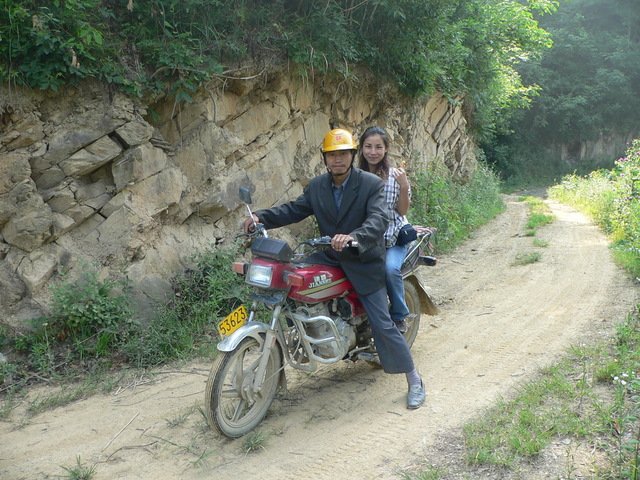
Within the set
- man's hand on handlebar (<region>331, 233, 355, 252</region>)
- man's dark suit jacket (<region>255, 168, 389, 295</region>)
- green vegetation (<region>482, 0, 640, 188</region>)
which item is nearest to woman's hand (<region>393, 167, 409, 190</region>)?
man's dark suit jacket (<region>255, 168, 389, 295</region>)

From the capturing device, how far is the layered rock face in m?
5.22

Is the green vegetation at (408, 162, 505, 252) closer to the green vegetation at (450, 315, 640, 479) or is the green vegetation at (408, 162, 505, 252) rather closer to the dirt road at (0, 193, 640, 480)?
the dirt road at (0, 193, 640, 480)

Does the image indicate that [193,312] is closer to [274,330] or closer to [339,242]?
[274,330]

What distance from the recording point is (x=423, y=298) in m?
5.34

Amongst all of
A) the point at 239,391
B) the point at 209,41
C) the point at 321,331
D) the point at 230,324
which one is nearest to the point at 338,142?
the point at 321,331

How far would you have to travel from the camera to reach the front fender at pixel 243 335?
3.55m

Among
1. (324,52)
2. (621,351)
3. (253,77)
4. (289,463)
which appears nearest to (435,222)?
(324,52)

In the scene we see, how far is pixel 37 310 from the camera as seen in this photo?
5.20m

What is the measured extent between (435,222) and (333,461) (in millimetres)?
7282

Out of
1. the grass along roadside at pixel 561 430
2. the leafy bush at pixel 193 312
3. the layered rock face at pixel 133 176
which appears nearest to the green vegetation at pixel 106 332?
the leafy bush at pixel 193 312

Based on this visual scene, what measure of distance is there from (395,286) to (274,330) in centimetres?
113

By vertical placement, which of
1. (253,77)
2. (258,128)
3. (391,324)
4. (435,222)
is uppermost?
(253,77)

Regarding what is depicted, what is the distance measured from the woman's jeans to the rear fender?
0.61 meters

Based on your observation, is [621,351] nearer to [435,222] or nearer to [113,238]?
[113,238]
